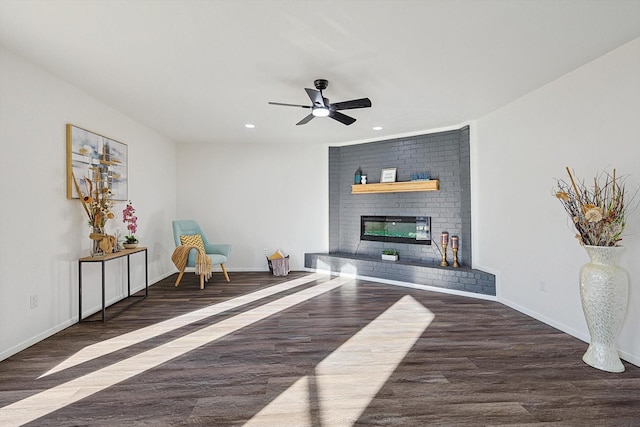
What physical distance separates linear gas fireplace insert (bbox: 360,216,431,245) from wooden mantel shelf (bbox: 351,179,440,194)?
0.48 meters

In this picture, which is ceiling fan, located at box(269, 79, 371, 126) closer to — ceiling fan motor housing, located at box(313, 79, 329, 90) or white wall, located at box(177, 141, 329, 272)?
ceiling fan motor housing, located at box(313, 79, 329, 90)

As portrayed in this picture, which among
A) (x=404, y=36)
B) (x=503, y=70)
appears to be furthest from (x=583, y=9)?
(x=404, y=36)

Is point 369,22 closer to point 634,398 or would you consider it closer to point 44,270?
point 634,398

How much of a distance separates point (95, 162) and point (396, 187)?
13.8 feet

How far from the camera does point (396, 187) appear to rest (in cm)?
532

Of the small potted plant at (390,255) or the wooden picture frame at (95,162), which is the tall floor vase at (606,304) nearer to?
the small potted plant at (390,255)

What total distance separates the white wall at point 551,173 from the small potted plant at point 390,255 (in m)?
1.26

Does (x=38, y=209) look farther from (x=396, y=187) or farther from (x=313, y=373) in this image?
(x=396, y=187)

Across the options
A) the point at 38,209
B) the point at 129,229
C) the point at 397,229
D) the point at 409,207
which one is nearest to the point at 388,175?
the point at 409,207

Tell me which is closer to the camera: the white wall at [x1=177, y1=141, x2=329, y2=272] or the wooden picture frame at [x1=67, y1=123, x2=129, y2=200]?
the wooden picture frame at [x1=67, y1=123, x2=129, y2=200]

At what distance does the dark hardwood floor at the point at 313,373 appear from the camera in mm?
1829

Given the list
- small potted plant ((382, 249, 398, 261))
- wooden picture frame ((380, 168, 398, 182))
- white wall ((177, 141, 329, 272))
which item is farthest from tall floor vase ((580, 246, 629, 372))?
white wall ((177, 141, 329, 272))

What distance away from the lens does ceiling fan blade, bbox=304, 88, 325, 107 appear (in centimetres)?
296

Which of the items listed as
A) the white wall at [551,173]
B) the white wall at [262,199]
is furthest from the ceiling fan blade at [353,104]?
the white wall at [262,199]
